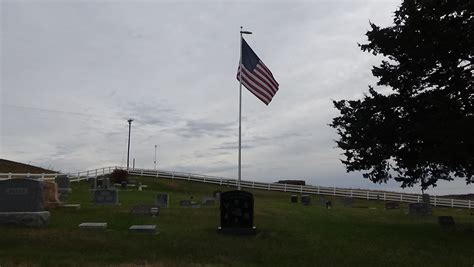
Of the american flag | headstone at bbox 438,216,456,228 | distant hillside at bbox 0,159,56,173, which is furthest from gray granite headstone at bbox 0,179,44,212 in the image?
distant hillside at bbox 0,159,56,173

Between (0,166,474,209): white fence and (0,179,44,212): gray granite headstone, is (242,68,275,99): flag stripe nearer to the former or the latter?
(0,179,44,212): gray granite headstone

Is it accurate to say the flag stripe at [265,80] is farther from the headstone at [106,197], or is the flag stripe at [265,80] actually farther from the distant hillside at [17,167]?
the distant hillside at [17,167]

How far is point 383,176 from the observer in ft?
74.5

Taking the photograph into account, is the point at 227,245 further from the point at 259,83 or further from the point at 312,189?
the point at 312,189

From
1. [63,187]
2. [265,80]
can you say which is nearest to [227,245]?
[265,80]

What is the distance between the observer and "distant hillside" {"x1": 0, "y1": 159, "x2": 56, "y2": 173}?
56781mm

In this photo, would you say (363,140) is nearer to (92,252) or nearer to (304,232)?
(304,232)

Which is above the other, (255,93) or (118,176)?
(255,93)

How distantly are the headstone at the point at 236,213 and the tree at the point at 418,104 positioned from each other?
569cm

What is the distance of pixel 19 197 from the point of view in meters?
18.1

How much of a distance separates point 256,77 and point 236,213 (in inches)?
237

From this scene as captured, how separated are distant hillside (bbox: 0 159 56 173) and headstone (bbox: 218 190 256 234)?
44.1 m

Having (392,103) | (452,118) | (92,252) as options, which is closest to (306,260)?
(92,252)

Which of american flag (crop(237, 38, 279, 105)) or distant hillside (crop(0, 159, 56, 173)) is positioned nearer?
american flag (crop(237, 38, 279, 105))
